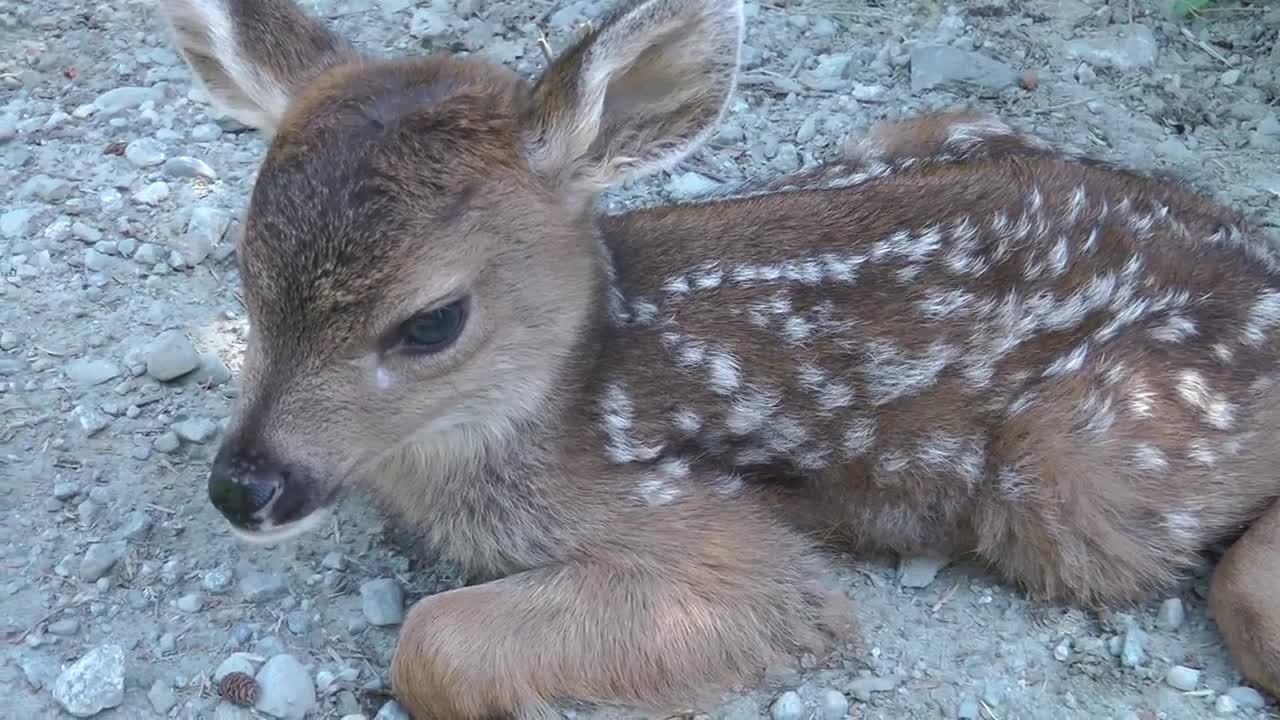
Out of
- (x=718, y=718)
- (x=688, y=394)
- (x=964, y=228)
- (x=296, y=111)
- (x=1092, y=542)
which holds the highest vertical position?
(x=296, y=111)

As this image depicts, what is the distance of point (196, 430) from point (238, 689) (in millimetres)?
832

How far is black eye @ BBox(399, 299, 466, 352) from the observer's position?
269 cm

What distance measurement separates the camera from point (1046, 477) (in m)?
3.22

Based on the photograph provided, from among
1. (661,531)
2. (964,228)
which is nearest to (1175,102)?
(964,228)

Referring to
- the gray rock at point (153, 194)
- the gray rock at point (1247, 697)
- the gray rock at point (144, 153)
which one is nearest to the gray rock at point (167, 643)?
the gray rock at point (153, 194)

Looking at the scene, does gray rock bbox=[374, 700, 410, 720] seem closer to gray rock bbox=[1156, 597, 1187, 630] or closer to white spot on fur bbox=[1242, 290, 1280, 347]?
gray rock bbox=[1156, 597, 1187, 630]

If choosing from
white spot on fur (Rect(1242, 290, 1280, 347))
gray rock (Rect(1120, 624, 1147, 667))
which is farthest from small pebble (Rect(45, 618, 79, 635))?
white spot on fur (Rect(1242, 290, 1280, 347))

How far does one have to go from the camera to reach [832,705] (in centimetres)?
304

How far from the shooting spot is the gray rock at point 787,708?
9.89 feet

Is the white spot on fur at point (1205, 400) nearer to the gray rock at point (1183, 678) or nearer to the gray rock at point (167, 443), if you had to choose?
the gray rock at point (1183, 678)

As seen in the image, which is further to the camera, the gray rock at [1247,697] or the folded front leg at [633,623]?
the gray rock at [1247,697]

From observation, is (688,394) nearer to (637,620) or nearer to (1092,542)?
(637,620)

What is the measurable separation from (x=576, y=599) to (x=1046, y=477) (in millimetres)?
1054

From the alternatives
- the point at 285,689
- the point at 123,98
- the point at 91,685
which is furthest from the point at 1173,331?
the point at 123,98
